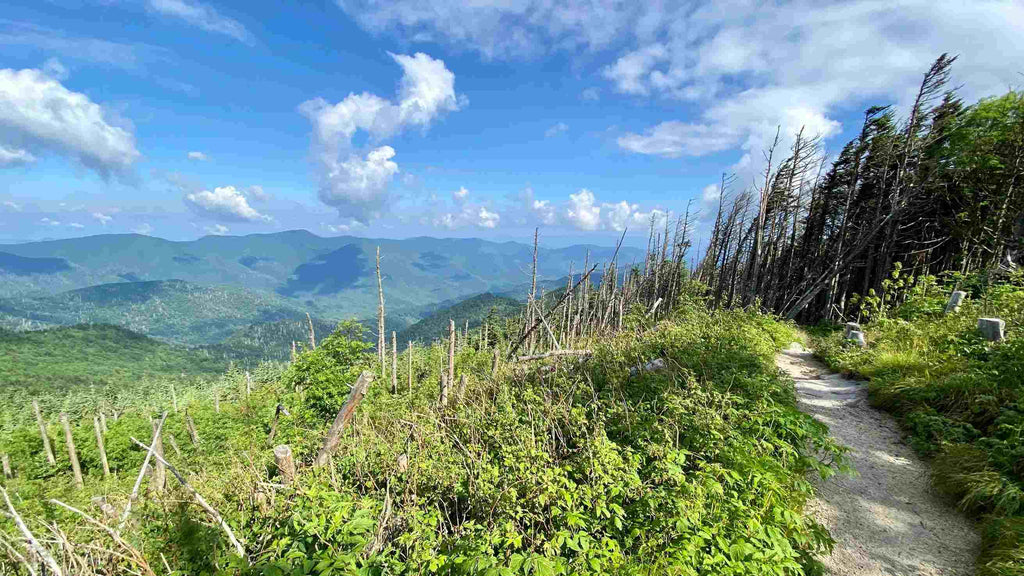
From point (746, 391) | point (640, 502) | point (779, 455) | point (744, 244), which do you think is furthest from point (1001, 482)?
point (744, 244)

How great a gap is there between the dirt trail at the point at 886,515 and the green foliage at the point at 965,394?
21 cm

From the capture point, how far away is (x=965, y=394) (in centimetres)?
575

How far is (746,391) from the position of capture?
18.7ft

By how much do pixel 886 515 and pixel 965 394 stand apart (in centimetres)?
318

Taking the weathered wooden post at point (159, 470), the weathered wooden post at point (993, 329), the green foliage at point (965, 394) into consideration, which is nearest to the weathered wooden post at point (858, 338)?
the green foliage at point (965, 394)

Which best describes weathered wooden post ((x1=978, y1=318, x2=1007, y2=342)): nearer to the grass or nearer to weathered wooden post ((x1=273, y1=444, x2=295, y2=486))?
the grass

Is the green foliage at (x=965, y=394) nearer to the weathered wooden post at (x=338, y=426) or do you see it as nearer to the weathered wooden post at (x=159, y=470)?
the weathered wooden post at (x=338, y=426)

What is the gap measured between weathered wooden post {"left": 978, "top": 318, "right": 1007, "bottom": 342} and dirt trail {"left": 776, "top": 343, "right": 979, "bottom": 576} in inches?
108

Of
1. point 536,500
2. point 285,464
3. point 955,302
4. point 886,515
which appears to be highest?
point 955,302

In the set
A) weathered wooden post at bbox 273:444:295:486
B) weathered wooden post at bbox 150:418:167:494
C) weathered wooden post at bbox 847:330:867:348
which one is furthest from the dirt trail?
weathered wooden post at bbox 150:418:167:494

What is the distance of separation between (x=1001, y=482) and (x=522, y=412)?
515cm

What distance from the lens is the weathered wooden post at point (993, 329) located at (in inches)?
272

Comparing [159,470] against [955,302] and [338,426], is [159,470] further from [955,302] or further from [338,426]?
[955,302]

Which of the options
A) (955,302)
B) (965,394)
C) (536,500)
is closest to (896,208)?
(955,302)
